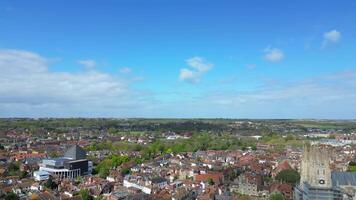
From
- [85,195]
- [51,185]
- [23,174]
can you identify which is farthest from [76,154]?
[85,195]

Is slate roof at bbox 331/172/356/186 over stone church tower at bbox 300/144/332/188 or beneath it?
beneath

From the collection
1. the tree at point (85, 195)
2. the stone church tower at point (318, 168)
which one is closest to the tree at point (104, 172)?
the tree at point (85, 195)

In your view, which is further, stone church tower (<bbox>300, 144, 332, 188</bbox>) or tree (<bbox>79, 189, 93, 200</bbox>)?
tree (<bbox>79, 189, 93, 200</bbox>)

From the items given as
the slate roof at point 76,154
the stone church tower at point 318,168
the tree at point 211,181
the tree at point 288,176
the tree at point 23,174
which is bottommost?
the tree at point 211,181

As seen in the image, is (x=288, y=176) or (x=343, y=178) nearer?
(x=343, y=178)

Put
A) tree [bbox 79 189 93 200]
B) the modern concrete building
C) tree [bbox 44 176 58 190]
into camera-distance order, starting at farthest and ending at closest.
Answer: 1. the modern concrete building
2. tree [bbox 44 176 58 190]
3. tree [bbox 79 189 93 200]

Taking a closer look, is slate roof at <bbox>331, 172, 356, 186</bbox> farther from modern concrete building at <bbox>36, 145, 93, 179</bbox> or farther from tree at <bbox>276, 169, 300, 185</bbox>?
modern concrete building at <bbox>36, 145, 93, 179</bbox>

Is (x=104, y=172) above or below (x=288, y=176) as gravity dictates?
below

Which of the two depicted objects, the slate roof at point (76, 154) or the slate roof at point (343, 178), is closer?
the slate roof at point (343, 178)

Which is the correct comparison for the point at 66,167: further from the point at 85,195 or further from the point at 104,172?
the point at 85,195

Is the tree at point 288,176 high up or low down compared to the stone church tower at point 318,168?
down

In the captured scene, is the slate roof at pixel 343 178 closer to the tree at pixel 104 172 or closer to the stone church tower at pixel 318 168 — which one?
the stone church tower at pixel 318 168

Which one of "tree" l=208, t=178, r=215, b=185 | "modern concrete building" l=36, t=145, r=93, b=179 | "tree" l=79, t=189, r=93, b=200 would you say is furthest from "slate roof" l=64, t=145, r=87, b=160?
"tree" l=79, t=189, r=93, b=200

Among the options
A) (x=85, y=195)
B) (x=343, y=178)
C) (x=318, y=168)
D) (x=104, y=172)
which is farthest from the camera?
(x=104, y=172)
